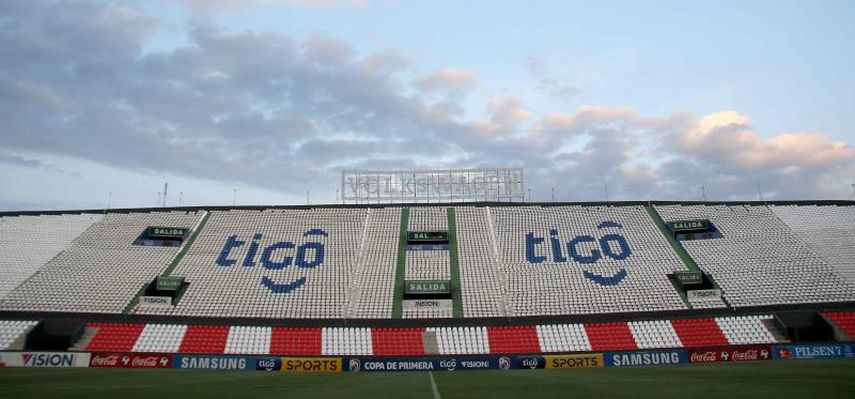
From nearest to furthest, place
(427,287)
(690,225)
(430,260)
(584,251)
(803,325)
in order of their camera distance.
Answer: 1. (803,325)
2. (427,287)
3. (430,260)
4. (584,251)
5. (690,225)

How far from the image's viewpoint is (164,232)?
179 ft

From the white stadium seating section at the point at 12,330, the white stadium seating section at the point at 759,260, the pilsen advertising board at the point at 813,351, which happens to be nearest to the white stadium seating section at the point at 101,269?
the white stadium seating section at the point at 12,330

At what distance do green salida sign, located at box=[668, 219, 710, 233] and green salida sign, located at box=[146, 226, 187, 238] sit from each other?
1876 inches

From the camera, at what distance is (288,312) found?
1759 inches

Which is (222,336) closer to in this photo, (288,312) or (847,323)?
(288,312)

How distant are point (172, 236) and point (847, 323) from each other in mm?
57119

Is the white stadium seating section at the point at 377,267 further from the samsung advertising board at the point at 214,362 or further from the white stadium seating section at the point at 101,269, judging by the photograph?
the white stadium seating section at the point at 101,269

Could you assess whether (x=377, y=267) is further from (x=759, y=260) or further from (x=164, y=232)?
(x=759, y=260)

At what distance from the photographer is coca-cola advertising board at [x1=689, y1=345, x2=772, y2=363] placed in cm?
Answer: 3269

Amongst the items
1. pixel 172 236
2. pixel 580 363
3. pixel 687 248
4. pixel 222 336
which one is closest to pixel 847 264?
pixel 687 248

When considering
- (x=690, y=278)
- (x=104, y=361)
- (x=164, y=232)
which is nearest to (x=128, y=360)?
(x=104, y=361)

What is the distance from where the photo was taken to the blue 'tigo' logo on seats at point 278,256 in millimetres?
50469

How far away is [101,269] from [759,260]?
2240 inches

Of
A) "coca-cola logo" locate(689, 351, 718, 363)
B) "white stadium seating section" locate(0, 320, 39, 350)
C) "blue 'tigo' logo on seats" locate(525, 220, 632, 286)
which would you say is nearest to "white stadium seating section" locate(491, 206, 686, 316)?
"blue 'tigo' logo on seats" locate(525, 220, 632, 286)
